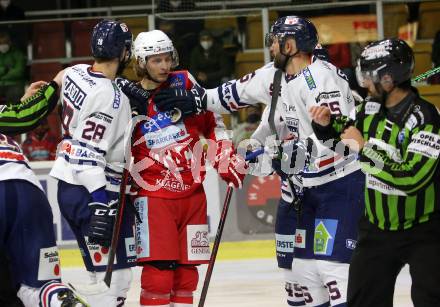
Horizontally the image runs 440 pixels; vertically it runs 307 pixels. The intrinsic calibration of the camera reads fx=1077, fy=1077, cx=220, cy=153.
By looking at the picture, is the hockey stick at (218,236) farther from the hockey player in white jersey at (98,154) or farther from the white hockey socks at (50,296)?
the white hockey socks at (50,296)

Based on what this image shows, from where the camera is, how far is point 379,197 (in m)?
3.87

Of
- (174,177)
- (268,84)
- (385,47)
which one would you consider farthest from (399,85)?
(174,177)

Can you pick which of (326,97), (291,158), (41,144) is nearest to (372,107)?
(326,97)

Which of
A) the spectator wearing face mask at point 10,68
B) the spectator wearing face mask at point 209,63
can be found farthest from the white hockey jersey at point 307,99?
the spectator wearing face mask at point 10,68

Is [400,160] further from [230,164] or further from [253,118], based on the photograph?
[253,118]

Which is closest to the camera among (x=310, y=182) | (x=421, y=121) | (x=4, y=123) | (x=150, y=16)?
(x=421, y=121)

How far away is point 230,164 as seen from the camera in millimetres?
4945

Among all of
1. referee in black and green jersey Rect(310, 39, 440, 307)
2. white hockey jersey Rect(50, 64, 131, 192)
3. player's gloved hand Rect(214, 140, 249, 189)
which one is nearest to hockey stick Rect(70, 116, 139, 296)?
white hockey jersey Rect(50, 64, 131, 192)

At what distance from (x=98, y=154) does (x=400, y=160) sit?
1.33 meters

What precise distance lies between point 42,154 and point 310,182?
4.14 m

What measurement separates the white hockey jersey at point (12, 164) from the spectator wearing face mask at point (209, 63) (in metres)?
4.41

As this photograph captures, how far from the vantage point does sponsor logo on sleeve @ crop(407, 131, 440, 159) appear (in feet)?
12.0

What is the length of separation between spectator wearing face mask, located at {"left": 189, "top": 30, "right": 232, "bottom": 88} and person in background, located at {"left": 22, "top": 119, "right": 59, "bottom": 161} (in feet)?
3.94

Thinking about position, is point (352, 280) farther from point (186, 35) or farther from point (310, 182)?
point (186, 35)
